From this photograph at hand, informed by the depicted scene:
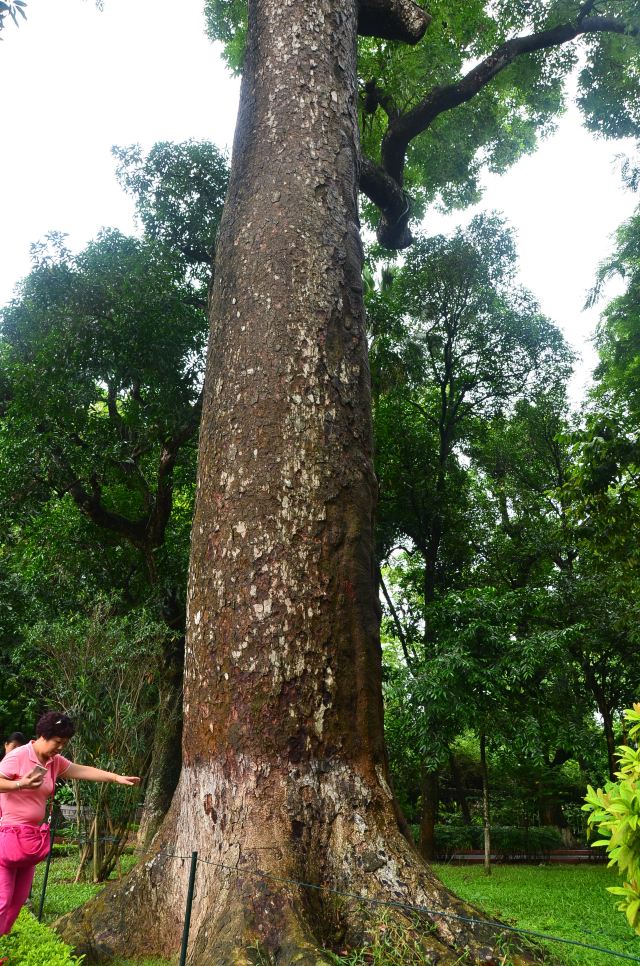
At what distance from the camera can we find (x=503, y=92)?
11.2 metres

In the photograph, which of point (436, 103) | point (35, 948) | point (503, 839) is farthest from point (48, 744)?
point (503, 839)

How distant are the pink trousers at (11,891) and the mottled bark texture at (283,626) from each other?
0.25m

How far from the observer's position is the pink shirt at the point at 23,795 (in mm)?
3232

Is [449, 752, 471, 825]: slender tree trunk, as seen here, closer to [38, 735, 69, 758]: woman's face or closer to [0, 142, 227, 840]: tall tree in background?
[0, 142, 227, 840]: tall tree in background

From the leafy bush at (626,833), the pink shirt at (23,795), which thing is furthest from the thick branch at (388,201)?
the leafy bush at (626,833)

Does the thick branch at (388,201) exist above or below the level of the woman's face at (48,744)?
above

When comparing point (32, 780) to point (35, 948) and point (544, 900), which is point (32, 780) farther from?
point (544, 900)

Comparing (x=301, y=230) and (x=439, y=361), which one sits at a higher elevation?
(x=439, y=361)

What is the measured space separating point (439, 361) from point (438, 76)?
18.0 feet

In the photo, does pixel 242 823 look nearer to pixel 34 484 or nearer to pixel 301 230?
pixel 301 230

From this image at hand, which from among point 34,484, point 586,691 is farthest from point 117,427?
point 586,691

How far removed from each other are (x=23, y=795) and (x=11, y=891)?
1.34ft

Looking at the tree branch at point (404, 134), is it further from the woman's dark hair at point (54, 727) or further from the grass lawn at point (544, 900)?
the grass lawn at point (544, 900)

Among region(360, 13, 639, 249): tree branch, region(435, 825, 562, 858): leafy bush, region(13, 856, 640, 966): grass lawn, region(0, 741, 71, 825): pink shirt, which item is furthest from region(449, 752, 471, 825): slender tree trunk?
region(0, 741, 71, 825): pink shirt
